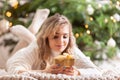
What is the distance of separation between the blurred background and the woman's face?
56.9 inches

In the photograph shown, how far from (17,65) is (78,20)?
1.56 meters

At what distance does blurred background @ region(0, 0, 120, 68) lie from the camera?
3.11 meters

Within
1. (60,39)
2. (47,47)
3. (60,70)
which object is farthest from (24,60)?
(60,70)

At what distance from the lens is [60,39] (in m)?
1.59

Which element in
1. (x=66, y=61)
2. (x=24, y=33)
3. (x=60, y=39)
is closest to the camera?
(x=66, y=61)

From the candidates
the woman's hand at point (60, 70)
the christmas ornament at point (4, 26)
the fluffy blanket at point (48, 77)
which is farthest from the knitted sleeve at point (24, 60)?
the christmas ornament at point (4, 26)

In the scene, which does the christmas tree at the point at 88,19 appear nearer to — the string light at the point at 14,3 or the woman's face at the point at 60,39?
the string light at the point at 14,3

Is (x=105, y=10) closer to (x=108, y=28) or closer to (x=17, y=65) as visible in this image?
(x=108, y=28)

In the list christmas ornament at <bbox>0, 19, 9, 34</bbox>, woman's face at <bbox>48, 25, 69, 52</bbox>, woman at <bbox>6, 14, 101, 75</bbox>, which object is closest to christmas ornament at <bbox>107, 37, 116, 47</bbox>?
christmas ornament at <bbox>0, 19, 9, 34</bbox>

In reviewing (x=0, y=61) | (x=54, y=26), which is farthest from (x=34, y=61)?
(x=0, y=61)

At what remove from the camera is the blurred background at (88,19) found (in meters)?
3.11

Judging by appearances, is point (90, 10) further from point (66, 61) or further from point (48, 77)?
point (48, 77)

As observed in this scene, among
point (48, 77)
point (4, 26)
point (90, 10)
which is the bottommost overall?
point (48, 77)

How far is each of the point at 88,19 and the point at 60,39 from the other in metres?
1.59
